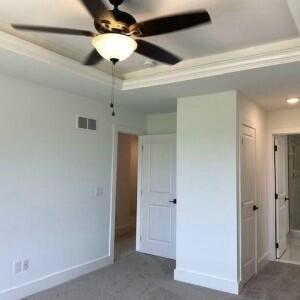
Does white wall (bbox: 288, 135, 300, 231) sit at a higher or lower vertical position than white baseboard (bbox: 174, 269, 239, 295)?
higher

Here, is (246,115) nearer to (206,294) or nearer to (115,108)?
(115,108)

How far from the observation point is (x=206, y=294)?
3521 millimetres

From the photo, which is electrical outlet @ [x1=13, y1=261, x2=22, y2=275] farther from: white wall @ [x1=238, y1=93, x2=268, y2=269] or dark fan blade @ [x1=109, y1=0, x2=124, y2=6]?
white wall @ [x1=238, y1=93, x2=268, y2=269]

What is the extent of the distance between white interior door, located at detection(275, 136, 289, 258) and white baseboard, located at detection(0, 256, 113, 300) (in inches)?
110

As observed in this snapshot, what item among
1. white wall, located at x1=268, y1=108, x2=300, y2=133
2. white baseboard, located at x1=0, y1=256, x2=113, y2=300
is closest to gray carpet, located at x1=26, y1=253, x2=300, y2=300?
white baseboard, located at x1=0, y1=256, x2=113, y2=300

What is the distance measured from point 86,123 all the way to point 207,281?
259 cm

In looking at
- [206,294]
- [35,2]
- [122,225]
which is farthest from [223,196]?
[122,225]

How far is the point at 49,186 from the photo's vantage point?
12.1 feet

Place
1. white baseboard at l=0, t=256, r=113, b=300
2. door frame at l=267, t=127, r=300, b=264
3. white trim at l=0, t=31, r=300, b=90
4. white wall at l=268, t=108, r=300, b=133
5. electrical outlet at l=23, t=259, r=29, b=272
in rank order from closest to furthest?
white trim at l=0, t=31, r=300, b=90
white baseboard at l=0, t=256, r=113, b=300
electrical outlet at l=23, t=259, r=29, b=272
white wall at l=268, t=108, r=300, b=133
door frame at l=267, t=127, r=300, b=264

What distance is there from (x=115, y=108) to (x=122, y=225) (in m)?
3.01

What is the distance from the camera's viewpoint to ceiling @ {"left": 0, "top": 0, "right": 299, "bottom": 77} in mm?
2180

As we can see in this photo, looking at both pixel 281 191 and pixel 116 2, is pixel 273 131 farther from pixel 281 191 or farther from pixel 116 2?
pixel 116 2

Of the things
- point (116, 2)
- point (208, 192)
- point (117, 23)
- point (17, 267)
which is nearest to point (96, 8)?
point (117, 23)

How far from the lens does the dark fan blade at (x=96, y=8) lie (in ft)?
5.41
